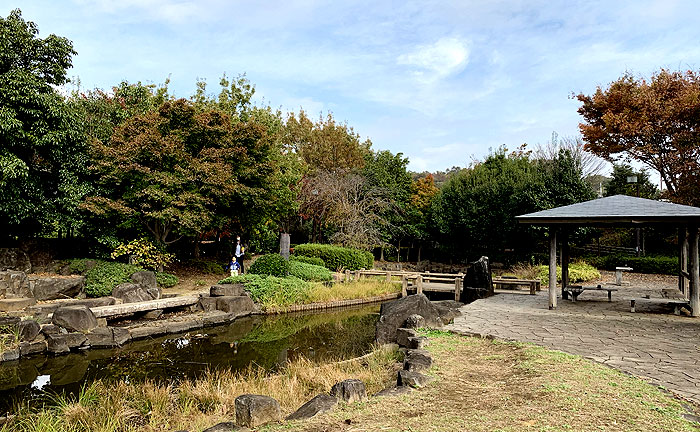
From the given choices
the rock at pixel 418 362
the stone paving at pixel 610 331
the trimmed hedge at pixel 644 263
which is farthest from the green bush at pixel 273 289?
the trimmed hedge at pixel 644 263

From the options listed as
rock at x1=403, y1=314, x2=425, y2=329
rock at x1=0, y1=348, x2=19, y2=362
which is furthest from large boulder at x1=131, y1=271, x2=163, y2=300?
rock at x1=403, y1=314, x2=425, y2=329

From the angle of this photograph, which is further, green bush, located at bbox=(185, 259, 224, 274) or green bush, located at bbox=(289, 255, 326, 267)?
green bush, located at bbox=(289, 255, 326, 267)

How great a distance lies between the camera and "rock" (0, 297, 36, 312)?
9.01m

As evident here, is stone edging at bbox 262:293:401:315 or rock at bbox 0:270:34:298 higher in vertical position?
rock at bbox 0:270:34:298

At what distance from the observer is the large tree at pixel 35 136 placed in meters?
10.7

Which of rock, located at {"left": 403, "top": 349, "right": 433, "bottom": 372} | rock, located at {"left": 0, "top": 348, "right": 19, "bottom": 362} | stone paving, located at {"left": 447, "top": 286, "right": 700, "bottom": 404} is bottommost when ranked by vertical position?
rock, located at {"left": 0, "top": 348, "right": 19, "bottom": 362}

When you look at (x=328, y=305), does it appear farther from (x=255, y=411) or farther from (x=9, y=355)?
(x=255, y=411)

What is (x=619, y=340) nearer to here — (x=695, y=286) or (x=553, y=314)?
(x=553, y=314)

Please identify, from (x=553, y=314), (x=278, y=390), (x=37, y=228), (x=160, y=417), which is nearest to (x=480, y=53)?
(x=553, y=314)

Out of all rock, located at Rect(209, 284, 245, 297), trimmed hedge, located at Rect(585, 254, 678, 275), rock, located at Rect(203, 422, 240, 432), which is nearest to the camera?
rock, located at Rect(203, 422, 240, 432)

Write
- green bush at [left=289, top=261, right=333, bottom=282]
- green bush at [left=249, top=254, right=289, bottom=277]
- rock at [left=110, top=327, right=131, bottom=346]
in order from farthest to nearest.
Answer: green bush at [left=289, top=261, right=333, bottom=282] < green bush at [left=249, top=254, right=289, bottom=277] < rock at [left=110, top=327, right=131, bottom=346]

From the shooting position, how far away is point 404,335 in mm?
6953

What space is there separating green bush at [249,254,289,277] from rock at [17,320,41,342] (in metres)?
6.19

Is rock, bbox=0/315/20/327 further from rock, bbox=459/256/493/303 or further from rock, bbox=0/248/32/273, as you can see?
rock, bbox=459/256/493/303
